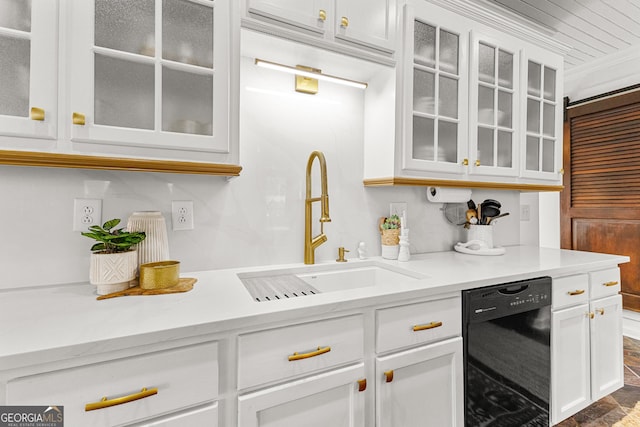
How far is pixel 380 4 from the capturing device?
1490 mm

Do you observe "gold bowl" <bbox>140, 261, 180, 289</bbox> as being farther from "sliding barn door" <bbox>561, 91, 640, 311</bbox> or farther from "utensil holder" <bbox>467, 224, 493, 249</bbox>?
"sliding barn door" <bbox>561, 91, 640, 311</bbox>

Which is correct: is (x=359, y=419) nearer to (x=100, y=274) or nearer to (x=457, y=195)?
(x=100, y=274)

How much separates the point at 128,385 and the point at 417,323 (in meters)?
0.94

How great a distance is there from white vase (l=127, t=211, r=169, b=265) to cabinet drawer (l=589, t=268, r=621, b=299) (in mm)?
2188

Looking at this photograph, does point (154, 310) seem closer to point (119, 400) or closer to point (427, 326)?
point (119, 400)

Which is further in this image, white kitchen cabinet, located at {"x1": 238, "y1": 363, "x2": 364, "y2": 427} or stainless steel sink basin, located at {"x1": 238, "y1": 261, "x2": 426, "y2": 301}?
stainless steel sink basin, located at {"x1": 238, "y1": 261, "x2": 426, "y2": 301}

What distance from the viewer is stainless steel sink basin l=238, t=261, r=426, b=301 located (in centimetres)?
129

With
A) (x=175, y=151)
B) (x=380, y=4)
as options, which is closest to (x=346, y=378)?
(x=175, y=151)

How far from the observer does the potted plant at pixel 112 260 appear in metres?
1.04

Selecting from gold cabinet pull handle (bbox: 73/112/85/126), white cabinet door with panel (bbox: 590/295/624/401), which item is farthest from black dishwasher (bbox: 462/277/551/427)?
gold cabinet pull handle (bbox: 73/112/85/126)

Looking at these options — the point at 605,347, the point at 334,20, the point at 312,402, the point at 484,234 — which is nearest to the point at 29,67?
the point at 334,20

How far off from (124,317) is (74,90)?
2.39 ft

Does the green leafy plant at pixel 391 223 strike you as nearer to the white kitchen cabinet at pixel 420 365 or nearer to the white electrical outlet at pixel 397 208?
the white electrical outlet at pixel 397 208

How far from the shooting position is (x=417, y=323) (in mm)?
1178
